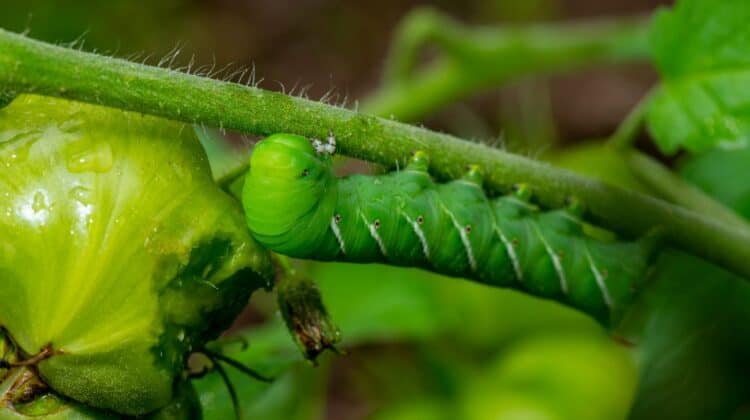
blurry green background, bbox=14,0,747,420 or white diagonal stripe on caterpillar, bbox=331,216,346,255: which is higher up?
white diagonal stripe on caterpillar, bbox=331,216,346,255

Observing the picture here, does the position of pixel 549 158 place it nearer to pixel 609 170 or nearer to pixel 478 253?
pixel 609 170

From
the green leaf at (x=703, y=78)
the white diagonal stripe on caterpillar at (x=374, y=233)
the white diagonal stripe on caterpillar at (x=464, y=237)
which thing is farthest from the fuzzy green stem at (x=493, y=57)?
the white diagonal stripe on caterpillar at (x=374, y=233)

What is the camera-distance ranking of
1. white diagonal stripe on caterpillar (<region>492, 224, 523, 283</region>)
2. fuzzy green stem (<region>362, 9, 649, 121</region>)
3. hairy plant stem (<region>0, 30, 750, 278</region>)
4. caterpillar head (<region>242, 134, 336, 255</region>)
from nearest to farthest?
1. hairy plant stem (<region>0, 30, 750, 278</region>)
2. caterpillar head (<region>242, 134, 336, 255</region>)
3. white diagonal stripe on caterpillar (<region>492, 224, 523, 283</region>)
4. fuzzy green stem (<region>362, 9, 649, 121</region>)

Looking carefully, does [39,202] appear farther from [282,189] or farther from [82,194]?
[282,189]

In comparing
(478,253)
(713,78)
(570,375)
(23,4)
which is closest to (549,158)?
(570,375)

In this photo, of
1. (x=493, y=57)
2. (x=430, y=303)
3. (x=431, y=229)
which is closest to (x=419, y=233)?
(x=431, y=229)

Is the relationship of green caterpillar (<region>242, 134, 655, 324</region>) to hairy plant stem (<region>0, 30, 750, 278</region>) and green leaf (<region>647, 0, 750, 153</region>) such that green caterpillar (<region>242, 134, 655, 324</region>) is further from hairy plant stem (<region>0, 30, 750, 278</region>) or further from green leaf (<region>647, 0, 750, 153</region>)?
green leaf (<region>647, 0, 750, 153</region>)

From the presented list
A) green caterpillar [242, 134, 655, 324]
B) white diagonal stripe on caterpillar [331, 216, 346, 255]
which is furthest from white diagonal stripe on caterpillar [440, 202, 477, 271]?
white diagonal stripe on caterpillar [331, 216, 346, 255]
